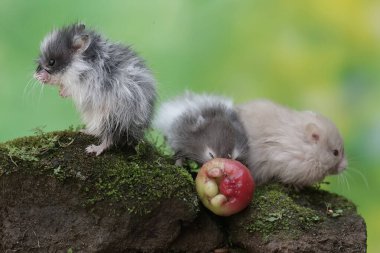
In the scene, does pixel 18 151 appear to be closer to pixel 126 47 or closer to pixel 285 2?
pixel 126 47

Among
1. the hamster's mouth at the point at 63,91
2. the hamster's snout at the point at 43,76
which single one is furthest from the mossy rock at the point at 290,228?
the hamster's snout at the point at 43,76

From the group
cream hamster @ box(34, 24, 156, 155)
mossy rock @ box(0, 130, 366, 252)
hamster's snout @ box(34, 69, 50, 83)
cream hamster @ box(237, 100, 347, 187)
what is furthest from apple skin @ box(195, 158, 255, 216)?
hamster's snout @ box(34, 69, 50, 83)

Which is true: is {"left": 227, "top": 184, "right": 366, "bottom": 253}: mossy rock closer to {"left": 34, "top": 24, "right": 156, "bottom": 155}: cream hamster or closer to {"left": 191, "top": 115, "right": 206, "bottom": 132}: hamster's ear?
{"left": 191, "top": 115, "right": 206, "bottom": 132}: hamster's ear

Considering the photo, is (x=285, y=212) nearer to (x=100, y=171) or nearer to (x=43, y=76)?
(x=100, y=171)

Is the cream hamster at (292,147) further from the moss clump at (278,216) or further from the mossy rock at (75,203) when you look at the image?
the mossy rock at (75,203)

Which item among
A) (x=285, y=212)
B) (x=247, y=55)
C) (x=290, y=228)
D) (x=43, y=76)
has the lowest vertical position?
(x=290, y=228)

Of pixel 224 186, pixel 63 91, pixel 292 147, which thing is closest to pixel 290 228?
pixel 224 186
